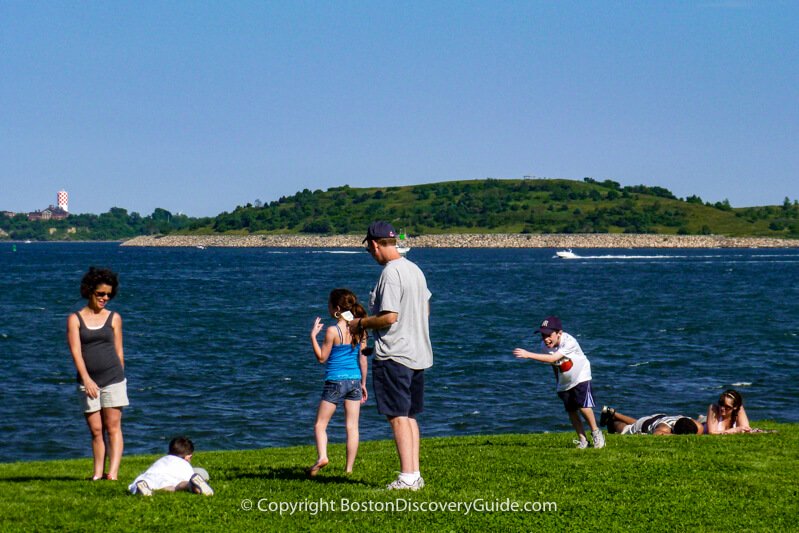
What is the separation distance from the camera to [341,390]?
10.1 meters

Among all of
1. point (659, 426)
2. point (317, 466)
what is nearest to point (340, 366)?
point (317, 466)

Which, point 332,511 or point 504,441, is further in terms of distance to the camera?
point 504,441

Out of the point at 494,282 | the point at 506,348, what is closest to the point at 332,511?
the point at 506,348

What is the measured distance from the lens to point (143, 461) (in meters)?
13.8

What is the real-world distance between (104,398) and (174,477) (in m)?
1.06

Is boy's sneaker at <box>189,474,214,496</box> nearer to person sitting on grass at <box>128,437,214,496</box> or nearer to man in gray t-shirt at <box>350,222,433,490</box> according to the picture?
person sitting on grass at <box>128,437,214,496</box>

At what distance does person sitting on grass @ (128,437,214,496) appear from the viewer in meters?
9.61

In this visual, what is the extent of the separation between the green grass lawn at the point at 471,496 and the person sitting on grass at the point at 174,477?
142 mm

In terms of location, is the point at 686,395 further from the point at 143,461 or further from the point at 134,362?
the point at 134,362

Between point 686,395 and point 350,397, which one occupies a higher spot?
point 350,397

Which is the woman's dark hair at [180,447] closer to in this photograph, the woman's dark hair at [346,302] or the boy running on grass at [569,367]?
the woman's dark hair at [346,302]

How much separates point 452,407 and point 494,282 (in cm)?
7418

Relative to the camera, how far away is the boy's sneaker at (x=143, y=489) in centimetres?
948

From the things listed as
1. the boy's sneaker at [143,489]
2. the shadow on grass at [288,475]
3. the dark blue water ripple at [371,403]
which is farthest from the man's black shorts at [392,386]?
the dark blue water ripple at [371,403]
